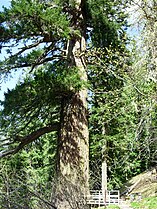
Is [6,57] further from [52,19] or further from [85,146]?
[85,146]

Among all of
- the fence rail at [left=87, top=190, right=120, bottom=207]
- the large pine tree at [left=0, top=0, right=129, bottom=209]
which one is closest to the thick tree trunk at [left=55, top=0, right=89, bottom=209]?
the large pine tree at [left=0, top=0, right=129, bottom=209]

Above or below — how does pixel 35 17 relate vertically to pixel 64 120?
above

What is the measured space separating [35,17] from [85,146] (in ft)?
8.38

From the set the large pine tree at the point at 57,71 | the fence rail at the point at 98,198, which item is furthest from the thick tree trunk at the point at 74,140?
the fence rail at the point at 98,198

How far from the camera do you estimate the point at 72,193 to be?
499 centimetres

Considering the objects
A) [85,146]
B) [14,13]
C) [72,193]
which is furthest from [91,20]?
[72,193]

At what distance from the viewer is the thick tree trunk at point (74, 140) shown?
5.40 metres

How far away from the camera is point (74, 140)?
5766 mm

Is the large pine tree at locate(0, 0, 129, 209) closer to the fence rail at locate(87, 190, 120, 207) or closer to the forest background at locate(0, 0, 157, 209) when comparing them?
the forest background at locate(0, 0, 157, 209)

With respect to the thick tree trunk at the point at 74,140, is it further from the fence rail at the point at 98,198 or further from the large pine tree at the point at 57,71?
the fence rail at the point at 98,198

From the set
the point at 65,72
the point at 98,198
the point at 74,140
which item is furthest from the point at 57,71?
the point at 98,198

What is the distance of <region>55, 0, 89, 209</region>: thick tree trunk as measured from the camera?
5398 millimetres

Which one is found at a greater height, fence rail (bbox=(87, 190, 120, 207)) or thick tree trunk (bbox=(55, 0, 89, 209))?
thick tree trunk (bbox=(55, 0, 89, 209))

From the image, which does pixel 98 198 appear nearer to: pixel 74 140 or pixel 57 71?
pixel 74 140
